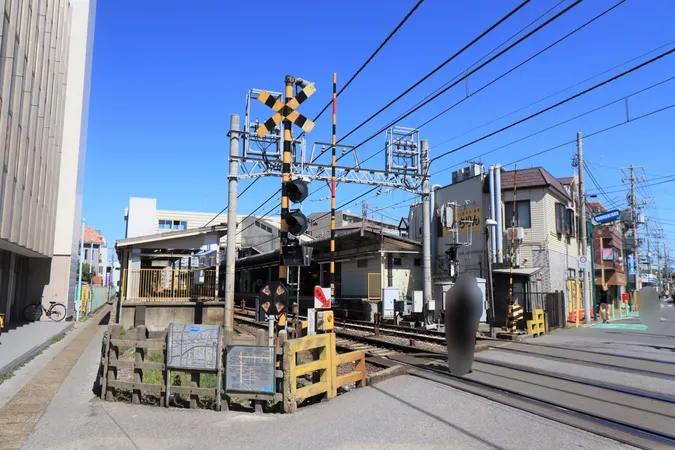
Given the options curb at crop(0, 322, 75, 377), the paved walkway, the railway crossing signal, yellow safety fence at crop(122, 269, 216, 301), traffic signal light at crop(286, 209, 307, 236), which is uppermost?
the railway crossing signal

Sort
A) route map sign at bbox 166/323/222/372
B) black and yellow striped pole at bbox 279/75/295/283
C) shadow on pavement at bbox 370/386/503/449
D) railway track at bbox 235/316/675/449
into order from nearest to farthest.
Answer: shadow on pavement at bbox 370/386/503/449 → railway track at bbox 235/316/675/449 → route map sign at bbox 166/323/222/372 → black and yellow striped pole at bbox 279/75/295/283

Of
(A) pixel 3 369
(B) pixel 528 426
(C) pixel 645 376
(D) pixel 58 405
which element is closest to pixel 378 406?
(B) pixel 528 426

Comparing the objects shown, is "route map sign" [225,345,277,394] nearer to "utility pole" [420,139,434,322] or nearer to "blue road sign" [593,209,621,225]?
"utility pole" [420,139,434,322]

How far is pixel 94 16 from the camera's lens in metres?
26.5

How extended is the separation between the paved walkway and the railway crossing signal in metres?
6.10

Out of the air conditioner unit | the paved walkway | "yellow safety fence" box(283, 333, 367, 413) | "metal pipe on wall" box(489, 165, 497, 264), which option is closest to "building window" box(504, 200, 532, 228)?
the air conditioner unit

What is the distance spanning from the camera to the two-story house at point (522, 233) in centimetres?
2483

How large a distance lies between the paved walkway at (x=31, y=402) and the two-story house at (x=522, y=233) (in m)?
16.8

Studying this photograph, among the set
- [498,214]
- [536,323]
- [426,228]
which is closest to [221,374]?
[536,323]

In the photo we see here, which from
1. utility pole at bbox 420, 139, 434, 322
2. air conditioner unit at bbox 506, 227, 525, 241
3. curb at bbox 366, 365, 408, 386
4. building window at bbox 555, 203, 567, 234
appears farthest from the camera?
building window at bbox 555, 203, 567, 234

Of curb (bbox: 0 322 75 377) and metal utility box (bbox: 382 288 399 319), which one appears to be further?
metal utility box (bbox: 382 288 399 319)

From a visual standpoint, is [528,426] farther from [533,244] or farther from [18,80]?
[533,244]

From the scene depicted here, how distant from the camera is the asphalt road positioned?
5.89m

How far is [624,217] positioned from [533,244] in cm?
2409
